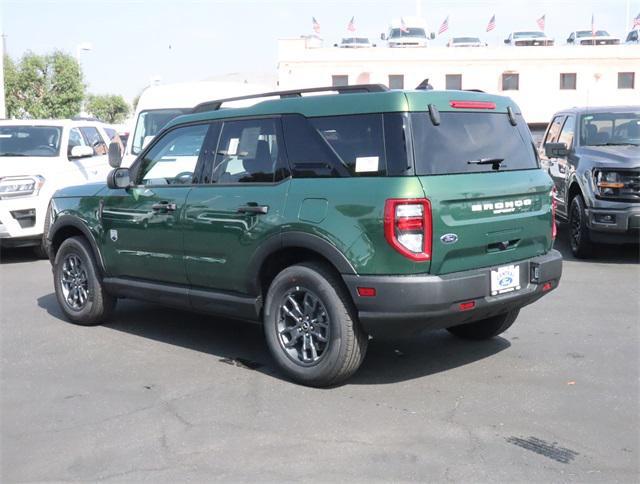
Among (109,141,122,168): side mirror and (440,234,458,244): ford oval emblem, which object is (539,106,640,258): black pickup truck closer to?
(440,234,458,244): ford oval emblem

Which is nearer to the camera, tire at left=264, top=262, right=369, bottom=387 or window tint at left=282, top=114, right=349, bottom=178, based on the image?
tire at left=264, top=262, right=369, bottom=387

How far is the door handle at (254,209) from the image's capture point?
5281 millimetres

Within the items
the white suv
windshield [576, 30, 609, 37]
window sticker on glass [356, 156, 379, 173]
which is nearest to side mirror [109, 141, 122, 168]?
window sticker on glass [356, 156, 379, 173]

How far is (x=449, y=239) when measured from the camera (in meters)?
4.74

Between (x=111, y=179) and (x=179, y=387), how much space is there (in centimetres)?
211

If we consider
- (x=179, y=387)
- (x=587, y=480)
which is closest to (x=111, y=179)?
(x=179, y=387)

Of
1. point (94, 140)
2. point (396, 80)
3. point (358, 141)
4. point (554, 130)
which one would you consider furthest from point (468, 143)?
point (396, 80)

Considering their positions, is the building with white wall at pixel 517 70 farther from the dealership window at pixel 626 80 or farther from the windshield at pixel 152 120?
the windshield at pixel 152 120

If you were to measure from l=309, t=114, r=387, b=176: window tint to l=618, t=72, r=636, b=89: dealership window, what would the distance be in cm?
5236

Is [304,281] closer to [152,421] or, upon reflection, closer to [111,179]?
[152,421]

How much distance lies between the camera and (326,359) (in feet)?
16.4

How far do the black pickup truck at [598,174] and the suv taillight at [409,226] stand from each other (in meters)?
5.46

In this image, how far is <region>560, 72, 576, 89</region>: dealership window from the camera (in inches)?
2053

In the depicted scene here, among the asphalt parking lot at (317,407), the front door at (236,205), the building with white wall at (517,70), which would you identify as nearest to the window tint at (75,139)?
the asphalt parking lot at (317,407)
